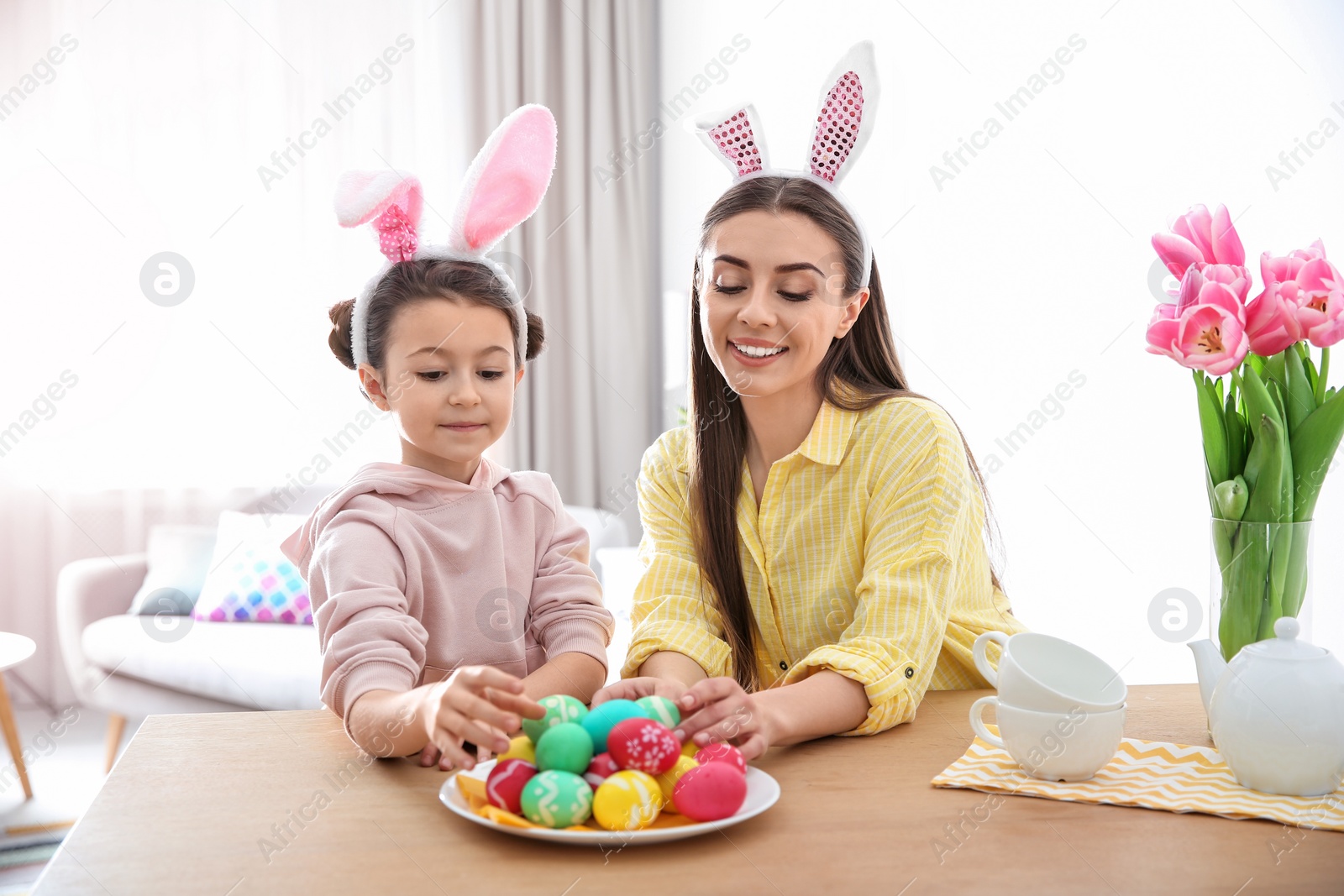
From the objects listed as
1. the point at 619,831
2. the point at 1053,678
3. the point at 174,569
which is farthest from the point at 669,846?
the point at 174,569

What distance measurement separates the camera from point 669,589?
1375 mm

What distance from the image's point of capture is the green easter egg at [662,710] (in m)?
0.97

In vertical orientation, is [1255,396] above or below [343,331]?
below

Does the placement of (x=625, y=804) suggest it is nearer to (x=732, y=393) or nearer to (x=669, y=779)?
(x=669, y=779)

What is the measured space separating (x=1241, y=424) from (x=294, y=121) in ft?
12.9

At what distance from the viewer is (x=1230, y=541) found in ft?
3.46

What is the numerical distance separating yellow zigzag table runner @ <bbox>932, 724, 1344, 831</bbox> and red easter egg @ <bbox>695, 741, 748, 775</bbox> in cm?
17

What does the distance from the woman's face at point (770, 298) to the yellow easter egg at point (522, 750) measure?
569 mm

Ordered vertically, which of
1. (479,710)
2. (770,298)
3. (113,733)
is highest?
(770,298)

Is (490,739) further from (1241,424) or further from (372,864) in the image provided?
(1241,424)

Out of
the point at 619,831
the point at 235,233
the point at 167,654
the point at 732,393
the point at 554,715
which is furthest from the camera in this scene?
the point at 235,233

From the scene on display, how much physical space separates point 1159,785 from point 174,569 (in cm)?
348

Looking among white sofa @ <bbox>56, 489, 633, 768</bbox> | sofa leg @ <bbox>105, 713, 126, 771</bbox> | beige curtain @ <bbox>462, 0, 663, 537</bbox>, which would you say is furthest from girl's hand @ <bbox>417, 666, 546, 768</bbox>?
beige curtain @ <bbox>462, 0, 663, 537</bbox>

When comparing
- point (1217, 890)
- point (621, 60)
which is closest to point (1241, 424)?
point (1217, 890)
